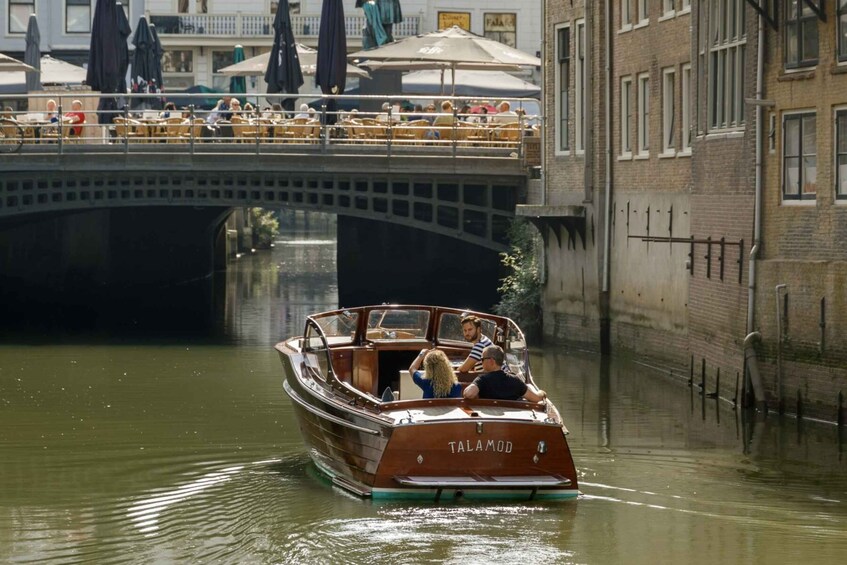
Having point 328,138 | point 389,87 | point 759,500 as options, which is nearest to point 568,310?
point 328,138

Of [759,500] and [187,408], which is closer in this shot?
[759,500]

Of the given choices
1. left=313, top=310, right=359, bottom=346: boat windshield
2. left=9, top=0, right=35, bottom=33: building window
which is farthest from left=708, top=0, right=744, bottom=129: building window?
left=9, top=0, right=35, bottom=33: building window

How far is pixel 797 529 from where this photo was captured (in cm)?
1546

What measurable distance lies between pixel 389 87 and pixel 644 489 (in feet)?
87.0

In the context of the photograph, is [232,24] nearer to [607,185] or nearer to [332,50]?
[332,50]

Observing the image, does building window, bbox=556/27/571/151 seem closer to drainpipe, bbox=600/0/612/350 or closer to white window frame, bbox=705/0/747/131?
drainpipe, bbox=600/0/612/350

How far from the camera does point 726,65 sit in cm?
2472

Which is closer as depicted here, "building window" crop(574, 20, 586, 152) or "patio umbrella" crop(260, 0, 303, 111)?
"building window" crop(574, 20, 586, 152)

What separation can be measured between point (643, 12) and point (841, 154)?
892 centimetres

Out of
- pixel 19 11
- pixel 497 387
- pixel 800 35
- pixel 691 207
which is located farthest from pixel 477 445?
pixel 19 11

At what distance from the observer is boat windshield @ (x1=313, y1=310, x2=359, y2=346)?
19.7 m

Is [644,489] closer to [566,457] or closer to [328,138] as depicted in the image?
[566,457]

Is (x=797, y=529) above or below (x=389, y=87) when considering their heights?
below

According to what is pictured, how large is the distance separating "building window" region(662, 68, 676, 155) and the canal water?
377cm
